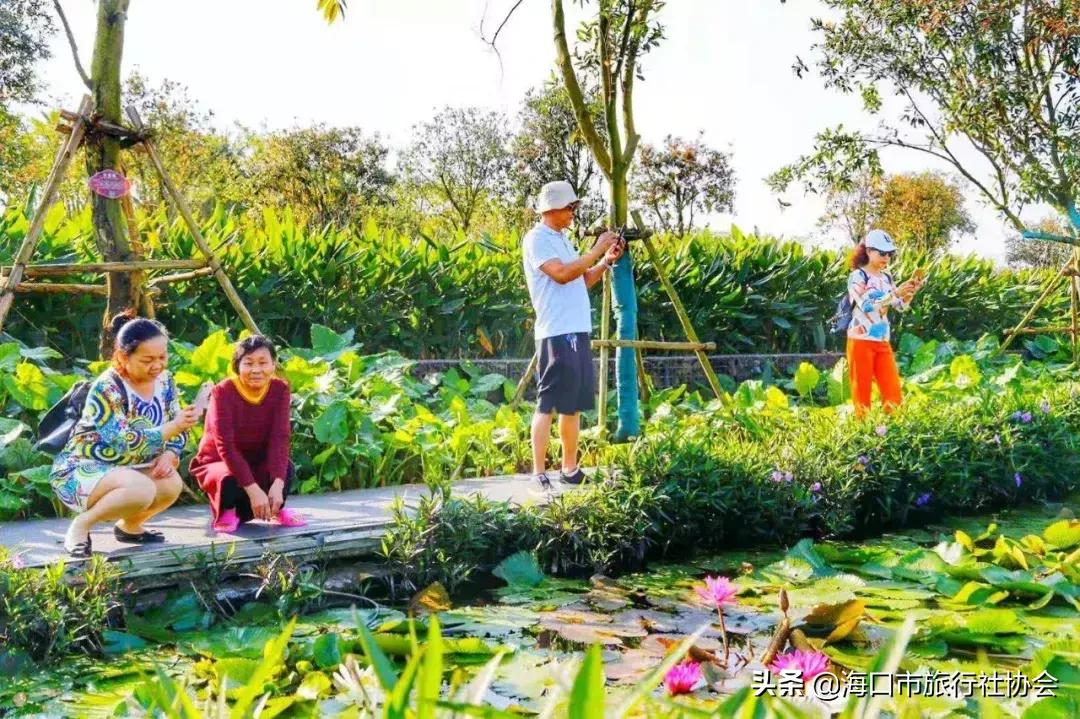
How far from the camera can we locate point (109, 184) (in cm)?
535

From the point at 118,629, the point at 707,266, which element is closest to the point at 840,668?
the point at 118,629

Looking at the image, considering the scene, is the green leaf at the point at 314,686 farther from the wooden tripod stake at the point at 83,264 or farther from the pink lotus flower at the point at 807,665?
the wooden tripod stake at the point at 83,264

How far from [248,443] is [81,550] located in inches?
31.1

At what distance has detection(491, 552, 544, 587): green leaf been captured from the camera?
4031 millimetres

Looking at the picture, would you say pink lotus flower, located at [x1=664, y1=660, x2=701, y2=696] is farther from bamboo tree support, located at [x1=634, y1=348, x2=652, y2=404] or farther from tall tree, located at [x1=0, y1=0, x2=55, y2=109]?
tall tree, located at [x1=0, y1=0, x2=55, y2=109]

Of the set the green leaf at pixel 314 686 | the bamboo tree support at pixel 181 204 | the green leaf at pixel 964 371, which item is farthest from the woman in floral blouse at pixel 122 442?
the green leaf at pixel 964 371

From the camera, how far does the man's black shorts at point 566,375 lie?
5043 millimetres

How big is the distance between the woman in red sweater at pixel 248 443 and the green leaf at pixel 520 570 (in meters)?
0.83

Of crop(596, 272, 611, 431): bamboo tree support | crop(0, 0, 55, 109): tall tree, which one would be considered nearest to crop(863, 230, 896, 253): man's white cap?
crop(596, 272, 611, 431): bamboo tree support

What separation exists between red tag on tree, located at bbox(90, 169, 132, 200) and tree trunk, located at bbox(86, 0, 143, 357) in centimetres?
10

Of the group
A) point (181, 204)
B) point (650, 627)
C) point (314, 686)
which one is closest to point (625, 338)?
point (181, 204)

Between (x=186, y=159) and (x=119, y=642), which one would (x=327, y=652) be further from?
(x=186, y=159)

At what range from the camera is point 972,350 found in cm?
1073

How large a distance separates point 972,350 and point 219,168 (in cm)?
2282
